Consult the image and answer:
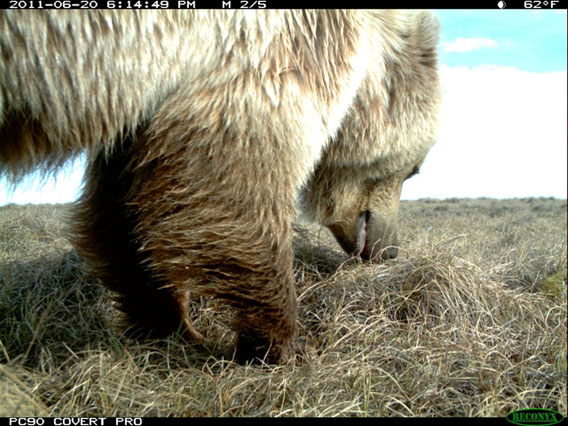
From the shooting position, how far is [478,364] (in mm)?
2846

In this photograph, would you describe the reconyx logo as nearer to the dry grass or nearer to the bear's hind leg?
the dry grass

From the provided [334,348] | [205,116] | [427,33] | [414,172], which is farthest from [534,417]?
[427,33]

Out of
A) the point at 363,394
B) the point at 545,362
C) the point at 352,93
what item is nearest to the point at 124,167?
the point at 352,93

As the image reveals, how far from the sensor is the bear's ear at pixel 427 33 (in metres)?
3.48

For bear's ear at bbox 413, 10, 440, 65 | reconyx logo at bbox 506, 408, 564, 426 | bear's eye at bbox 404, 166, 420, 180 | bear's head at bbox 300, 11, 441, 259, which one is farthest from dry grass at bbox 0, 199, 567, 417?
bear's ear at bbox 413, 10, 440, 65

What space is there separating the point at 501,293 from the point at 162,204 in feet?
7.89

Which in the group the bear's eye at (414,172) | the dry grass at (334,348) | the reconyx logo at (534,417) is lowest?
the dry grass at (334,348)

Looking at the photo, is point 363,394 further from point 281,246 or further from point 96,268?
point 96,268

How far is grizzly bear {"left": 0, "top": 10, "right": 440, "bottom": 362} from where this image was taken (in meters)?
2.32

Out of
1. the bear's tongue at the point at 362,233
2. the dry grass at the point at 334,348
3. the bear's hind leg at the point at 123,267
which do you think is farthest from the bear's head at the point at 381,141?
the bear's hind leg at the point at 123,267

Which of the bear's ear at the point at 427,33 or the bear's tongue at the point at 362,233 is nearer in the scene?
the bear's ear at the point at 427,33

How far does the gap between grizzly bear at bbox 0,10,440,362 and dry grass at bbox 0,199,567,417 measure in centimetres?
40

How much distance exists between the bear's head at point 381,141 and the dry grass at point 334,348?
31 centimetres

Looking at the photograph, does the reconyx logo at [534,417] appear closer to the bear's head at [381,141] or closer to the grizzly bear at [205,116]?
the grizzly bear at [205,116]
